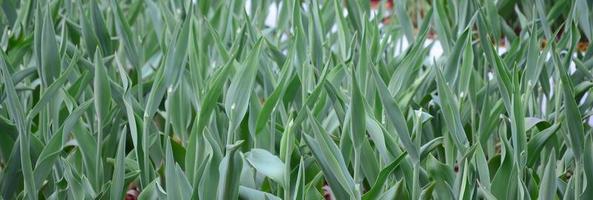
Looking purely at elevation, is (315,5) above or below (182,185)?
above

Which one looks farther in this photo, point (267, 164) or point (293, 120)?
point (293, 120)

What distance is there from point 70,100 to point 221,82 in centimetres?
24

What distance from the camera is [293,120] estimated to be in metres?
1.32

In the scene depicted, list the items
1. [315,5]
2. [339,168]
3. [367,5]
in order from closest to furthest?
[339,168] → [315,5] → [367,5]

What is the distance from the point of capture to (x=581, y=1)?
4.86 feet

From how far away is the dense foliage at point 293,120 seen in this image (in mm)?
1066

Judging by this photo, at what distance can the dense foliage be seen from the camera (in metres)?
1.07

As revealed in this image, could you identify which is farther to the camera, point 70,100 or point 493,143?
point 493,143

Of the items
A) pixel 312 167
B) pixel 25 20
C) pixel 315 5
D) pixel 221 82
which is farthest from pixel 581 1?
pixel 25 20

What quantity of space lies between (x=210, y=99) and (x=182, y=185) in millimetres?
104

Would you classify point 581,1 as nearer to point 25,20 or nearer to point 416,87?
point 416,87

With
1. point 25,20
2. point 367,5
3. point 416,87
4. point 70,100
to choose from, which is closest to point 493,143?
point 416,87

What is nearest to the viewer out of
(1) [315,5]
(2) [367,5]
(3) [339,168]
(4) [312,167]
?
(3) [339,168]

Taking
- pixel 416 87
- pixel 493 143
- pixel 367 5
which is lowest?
pixel 493 143
